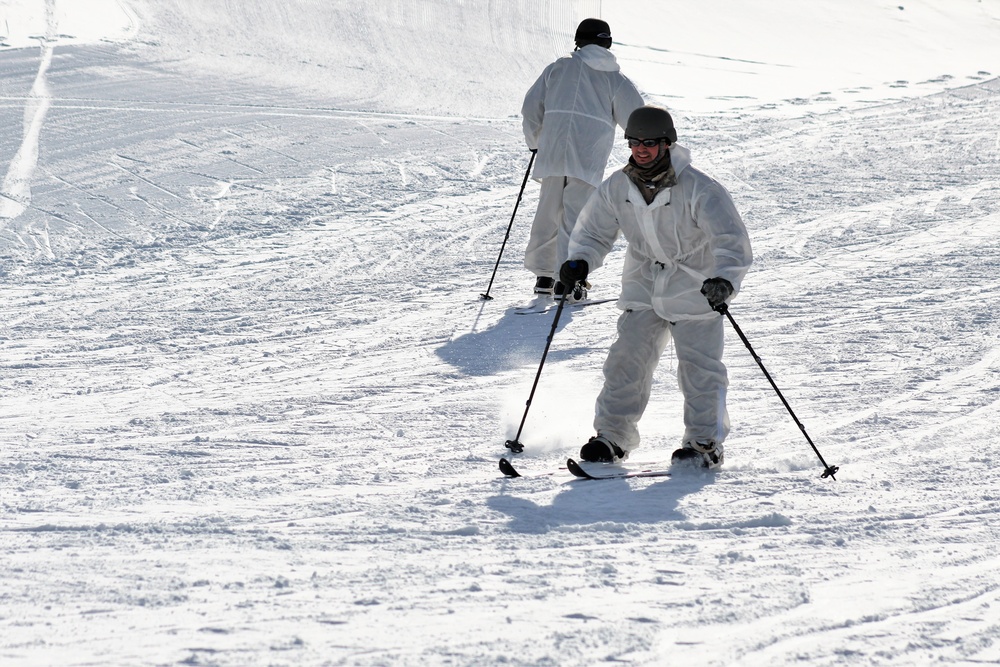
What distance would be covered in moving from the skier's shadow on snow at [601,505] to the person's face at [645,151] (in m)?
1.26

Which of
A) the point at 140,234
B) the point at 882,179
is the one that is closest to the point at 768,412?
the point at 140,234

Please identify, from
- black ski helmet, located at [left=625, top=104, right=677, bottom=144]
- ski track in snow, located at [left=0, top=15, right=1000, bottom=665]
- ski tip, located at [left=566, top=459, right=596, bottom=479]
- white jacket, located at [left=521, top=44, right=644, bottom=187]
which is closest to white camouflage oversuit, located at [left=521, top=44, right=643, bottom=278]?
white jacket, located at [left=521, top=44, right=644, bottom=187]

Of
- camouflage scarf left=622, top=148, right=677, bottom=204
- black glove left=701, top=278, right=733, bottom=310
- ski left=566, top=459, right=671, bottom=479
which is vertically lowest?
ski left=566, top=459, right=671, bottom=479

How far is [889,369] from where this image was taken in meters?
6.62

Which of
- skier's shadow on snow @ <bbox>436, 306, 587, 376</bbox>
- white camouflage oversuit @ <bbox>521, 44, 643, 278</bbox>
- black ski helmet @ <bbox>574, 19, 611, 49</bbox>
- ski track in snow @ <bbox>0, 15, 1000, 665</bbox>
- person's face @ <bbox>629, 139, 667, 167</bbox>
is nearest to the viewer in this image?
ski track in snow @ <bbox>0, 15, 1000, 665</bbox>

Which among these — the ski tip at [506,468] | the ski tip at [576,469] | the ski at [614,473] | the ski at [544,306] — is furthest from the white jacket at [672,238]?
the ski at [544,306]

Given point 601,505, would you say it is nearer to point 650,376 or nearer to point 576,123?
point 650,376

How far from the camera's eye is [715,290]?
4.75m

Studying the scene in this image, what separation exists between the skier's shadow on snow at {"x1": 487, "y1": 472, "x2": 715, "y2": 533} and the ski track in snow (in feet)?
0.06

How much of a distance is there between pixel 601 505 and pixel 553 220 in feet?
12.2

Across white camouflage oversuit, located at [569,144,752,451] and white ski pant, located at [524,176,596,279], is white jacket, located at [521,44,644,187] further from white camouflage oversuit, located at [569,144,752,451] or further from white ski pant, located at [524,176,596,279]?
white camouflage oversuit, located at [569,144,752,451]

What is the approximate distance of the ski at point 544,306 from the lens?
25.7ft

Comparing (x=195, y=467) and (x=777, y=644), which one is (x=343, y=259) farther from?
(x=777, y=644)

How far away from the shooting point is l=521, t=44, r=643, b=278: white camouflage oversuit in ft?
25.9
